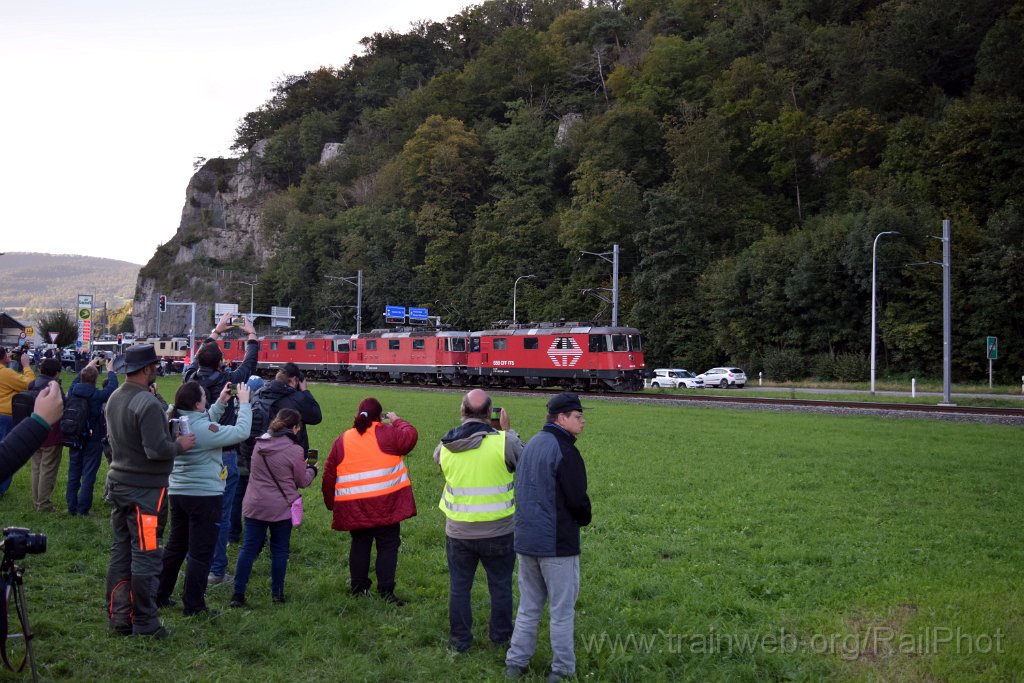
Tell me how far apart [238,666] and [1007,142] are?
1889 inches

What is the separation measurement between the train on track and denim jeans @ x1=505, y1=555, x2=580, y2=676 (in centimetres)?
2337

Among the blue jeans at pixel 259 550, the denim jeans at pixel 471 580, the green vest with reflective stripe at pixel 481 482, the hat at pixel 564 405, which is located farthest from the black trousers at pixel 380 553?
the hat at pixel 564 405

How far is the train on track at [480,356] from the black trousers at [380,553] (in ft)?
69.8

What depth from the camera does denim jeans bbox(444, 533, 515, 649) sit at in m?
6.07

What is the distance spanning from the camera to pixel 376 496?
6.98 metres

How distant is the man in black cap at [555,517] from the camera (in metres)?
5.27

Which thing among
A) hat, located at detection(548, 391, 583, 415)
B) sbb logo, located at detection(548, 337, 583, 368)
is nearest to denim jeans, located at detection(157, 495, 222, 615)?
hat, located at detection(548, 391, 583, 415)

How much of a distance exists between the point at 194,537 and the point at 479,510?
8.31 ft

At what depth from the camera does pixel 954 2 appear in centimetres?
5153

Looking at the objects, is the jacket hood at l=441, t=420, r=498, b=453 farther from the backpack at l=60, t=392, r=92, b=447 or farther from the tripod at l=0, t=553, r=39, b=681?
the backpack at l=60, t=392, r=92, b=447

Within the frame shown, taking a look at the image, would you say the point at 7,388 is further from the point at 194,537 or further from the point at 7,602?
the point at 7,602

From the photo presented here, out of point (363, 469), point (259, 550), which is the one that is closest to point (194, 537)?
point (259, 550)

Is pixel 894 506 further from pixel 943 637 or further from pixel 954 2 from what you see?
pixel 954 2

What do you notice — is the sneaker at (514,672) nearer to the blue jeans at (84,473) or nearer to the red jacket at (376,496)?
the red jacket at (376,496)
